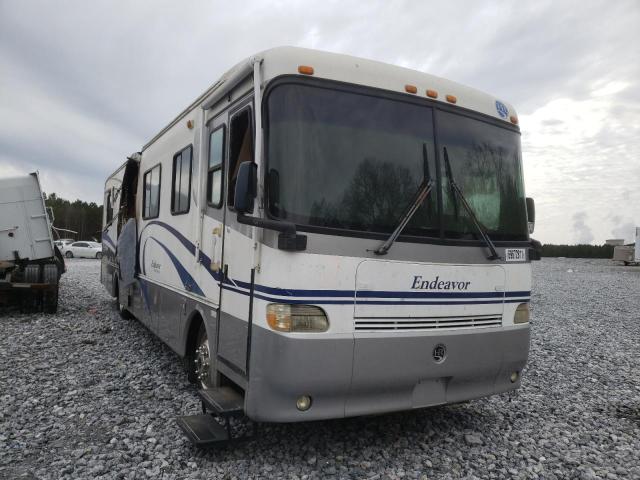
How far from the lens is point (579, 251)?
5028 cm

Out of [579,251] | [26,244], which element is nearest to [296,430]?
[26,244]

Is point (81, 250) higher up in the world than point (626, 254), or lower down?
lower down

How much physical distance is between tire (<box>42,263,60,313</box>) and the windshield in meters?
8.87

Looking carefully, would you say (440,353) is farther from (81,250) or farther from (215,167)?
(81,250)

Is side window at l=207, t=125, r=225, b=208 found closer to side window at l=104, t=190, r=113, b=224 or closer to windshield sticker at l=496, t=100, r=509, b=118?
windshield sticker at l=496, t=100, r=509, b=118

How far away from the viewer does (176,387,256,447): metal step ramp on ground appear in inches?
156

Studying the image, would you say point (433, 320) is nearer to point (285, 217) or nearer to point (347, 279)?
point (347, 279)

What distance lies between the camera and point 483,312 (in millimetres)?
4457

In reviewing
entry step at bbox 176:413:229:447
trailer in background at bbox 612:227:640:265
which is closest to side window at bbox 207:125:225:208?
entry step at bbox 176:413:229:447

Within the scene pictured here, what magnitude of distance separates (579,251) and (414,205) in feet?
170

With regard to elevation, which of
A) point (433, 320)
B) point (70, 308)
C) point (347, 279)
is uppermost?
point (347, 279)

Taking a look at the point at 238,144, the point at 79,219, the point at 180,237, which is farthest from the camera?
the point at 79,219

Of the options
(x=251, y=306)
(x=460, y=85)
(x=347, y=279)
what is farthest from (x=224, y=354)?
(x=460, y=85)

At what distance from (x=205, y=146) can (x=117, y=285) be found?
241 inches
